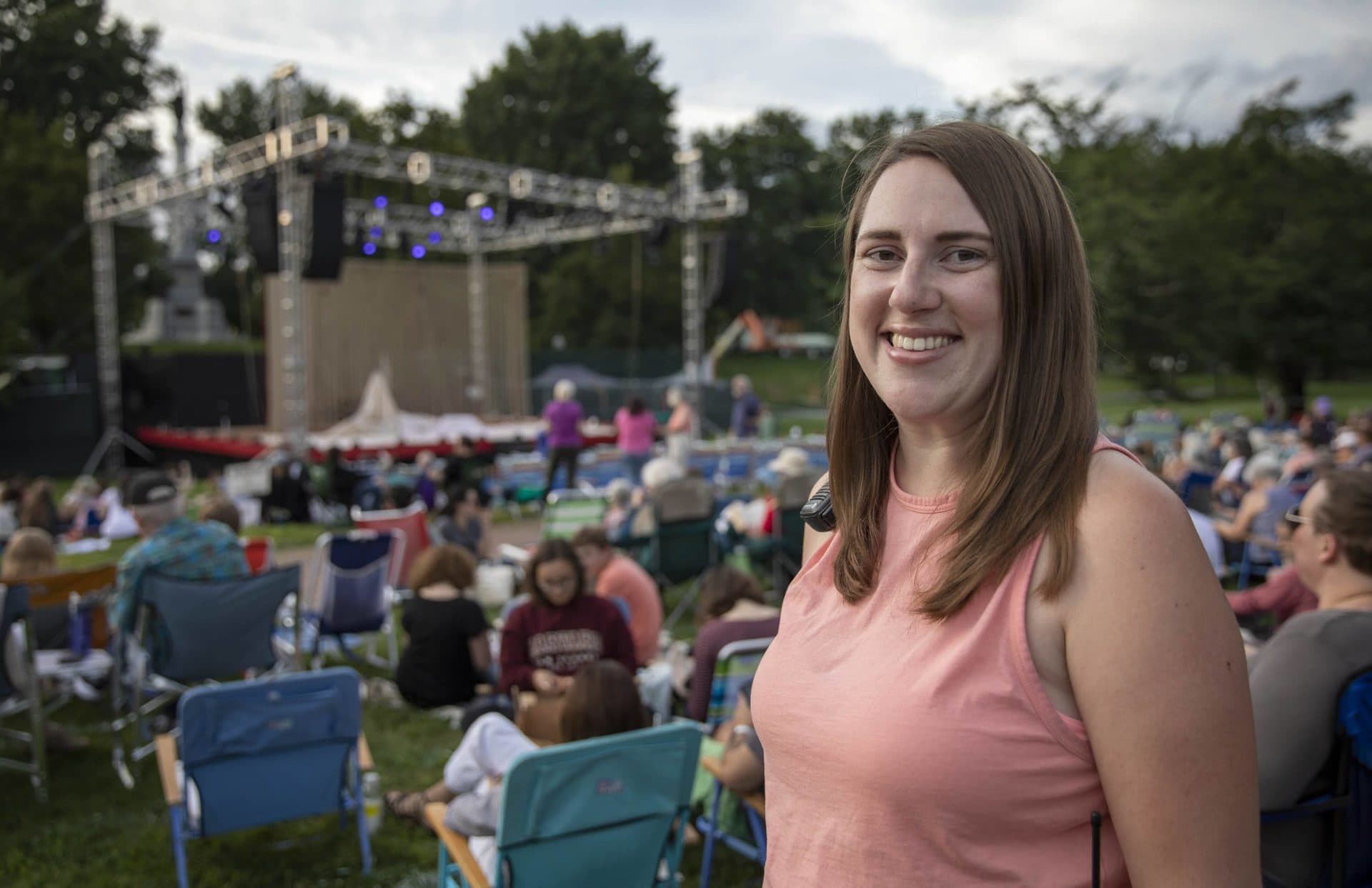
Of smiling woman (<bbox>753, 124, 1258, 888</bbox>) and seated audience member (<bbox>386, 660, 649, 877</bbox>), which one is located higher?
smiling woman (<bbox>753, 124, 1258, 888</bbox>)

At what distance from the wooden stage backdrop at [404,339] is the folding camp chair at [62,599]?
16.8 meters

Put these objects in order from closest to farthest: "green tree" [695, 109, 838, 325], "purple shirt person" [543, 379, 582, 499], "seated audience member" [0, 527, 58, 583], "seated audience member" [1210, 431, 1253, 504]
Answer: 1. "seated audience member" [0, 527, 58, 583]
2. "seated audience member" [1210, 431, 1253, 504]
3. "purple shirt person" [543, 379, 582, 499]
4. "green tree" [695, 109, 838, 325]

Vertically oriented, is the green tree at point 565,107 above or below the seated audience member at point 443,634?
above

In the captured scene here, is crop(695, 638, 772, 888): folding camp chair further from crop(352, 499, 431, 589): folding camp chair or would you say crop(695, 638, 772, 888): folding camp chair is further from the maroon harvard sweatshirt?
crop(352, 499, 431, 589): folding camp chair

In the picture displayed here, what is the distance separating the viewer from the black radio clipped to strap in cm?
133

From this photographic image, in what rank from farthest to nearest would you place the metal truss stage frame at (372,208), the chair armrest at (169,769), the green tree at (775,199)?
1. the green tree at (775,199)
2. the metal truss stage frame at (372,208)
3. the chair armrest at (169,769)

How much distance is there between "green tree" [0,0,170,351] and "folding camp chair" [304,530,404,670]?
16919 millimetres

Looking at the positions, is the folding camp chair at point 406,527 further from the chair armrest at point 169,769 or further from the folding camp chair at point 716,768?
the folding camp chair at point 716,768

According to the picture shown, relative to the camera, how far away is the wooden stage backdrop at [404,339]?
2284cm

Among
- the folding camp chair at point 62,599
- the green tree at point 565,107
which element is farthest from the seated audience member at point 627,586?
the green tree at point 565,107

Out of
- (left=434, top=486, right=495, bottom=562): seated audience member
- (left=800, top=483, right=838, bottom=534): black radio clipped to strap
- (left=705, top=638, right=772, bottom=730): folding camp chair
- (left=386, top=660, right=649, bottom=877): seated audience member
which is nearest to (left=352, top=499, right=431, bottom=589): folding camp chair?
(left=434, top=486, right=495, bottom=562): seated audience member

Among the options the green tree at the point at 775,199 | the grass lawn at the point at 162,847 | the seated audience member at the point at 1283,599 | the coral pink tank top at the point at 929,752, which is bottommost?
the grass lawn at the point at 162,847

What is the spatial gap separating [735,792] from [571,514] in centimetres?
471

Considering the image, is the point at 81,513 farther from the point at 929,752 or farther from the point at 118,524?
the point at 929,752
